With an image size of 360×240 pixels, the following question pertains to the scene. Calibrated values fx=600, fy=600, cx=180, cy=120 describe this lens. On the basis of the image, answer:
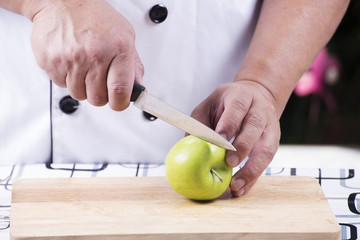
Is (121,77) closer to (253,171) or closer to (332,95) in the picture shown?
(253,171)

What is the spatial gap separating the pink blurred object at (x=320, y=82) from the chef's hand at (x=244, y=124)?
0.99 metres

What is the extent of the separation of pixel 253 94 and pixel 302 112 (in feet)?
4.56

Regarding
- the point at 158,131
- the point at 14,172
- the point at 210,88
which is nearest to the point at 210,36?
the point at 210,88

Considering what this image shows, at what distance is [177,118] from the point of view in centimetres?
101

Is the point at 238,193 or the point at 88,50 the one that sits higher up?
the point at 88,50

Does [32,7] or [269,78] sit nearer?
[32,7]

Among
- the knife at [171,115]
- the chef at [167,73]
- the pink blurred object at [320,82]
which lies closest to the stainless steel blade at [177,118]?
the knife at [171,115]

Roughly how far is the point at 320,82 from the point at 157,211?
1393mm

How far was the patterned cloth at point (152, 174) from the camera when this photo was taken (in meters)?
1.11

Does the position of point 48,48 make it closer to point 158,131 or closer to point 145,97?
point 145,97

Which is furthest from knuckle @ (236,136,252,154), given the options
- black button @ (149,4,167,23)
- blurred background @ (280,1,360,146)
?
blurred background @ (280,1,360,146)

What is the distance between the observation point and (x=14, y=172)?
122cm

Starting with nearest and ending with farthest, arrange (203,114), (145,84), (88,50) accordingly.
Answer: (88,50) < (203,114) < (145,84)

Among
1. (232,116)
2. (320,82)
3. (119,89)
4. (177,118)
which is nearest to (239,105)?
(232,116)
